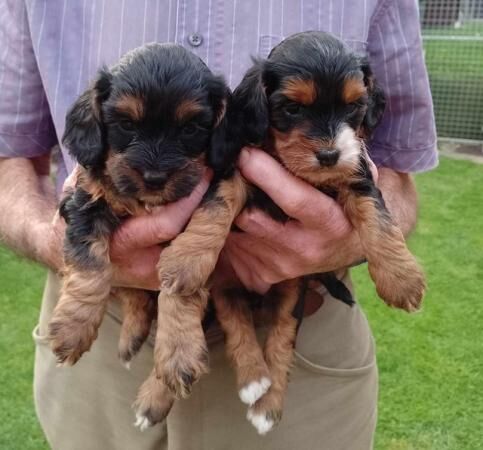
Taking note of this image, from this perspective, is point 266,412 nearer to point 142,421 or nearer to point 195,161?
point 142,421

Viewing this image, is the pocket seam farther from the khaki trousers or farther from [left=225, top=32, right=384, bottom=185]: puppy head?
[left=225, top=32, right=384, bottom=185]: puppy head

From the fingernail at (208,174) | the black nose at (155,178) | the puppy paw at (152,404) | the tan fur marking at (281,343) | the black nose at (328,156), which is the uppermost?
the black nose at (328,156)

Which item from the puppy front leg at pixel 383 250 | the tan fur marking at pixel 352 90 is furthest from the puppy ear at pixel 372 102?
the puppy front leg at pixel 383 250

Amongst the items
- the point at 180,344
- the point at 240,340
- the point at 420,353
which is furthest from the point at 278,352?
the point at 420,353

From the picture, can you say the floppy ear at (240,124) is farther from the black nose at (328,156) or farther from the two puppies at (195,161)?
the black nose at (328,156)

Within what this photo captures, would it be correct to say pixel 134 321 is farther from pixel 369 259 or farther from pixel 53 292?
pixel 369 259
